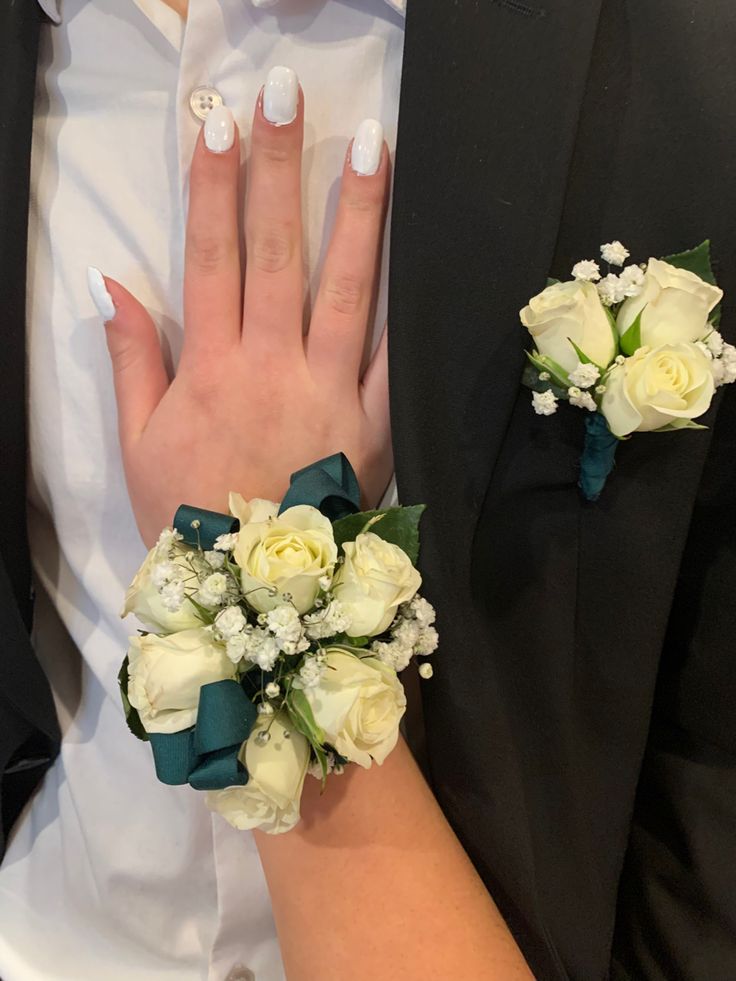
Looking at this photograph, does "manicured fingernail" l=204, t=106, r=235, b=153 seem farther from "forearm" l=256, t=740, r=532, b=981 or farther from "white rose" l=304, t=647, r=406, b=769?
"forearm" l=256, t=740, r=532, b=981

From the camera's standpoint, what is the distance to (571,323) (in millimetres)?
559

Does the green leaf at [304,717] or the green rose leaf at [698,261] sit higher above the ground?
the green rose leaf at [698,261]

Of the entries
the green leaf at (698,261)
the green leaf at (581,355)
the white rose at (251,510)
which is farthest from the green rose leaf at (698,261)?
the white rose at (251,510)

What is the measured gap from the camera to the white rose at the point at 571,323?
558mm

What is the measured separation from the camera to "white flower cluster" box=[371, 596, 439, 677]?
1.90 feet

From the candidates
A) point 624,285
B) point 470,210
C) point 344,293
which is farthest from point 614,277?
point 344,293

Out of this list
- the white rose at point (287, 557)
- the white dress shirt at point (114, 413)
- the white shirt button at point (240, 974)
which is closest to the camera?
the white rose at point (287, 557)

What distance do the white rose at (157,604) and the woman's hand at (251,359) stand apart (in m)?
0.11

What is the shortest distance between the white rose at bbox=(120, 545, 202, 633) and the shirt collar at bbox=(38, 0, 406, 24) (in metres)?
0.48

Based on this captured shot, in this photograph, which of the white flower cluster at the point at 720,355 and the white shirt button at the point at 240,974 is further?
the white shirt button at the point at 240,974

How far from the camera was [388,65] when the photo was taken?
0.63 metres

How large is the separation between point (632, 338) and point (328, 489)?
0.27 metres

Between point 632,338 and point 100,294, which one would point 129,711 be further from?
point 632,338

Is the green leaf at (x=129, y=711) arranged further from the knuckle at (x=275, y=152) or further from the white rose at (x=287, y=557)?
the knuckle at (x=275, y=152)
